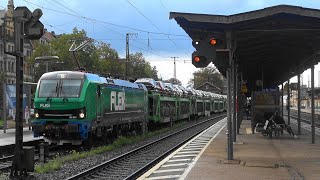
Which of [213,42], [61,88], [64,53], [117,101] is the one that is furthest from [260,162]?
[64,53]

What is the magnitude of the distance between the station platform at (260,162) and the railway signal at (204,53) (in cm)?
276

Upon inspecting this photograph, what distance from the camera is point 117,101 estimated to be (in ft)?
74.3

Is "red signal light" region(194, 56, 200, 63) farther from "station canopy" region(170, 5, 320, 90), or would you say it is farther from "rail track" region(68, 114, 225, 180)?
"rail track" region(68, 114, 225, 180)

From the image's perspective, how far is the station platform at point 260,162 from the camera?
11556 mm

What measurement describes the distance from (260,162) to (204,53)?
3.48 metres

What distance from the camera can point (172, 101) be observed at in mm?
39562

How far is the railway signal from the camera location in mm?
13328

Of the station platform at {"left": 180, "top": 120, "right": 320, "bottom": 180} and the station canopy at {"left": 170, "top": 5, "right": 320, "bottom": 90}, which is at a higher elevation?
the station canopy at {"left": 170, "top": 5, "right": 320, "bottom": 90}

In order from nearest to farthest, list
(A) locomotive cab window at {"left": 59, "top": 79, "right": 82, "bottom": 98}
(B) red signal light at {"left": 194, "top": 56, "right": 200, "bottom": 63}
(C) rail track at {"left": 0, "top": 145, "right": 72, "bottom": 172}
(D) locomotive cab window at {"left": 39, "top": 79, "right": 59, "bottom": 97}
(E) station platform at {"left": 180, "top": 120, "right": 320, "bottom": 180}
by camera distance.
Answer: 1. (E) station platform at {"left": 180, "top": 120, "right": 320, "bottom": 180}
2. (B) red signal light at {"left": 194, "top": 56, "right": 200, "bottom": 63}
3. (C) rail track at {"left": 0, "top": 145, "right": 72, "bottom": 172}
4. (A) locomotive cab window at {"left": 59, "top": 79, "right": 82, "bottom": 98}
5. (D) locomotive cab window at {"left": 39, "top": 79, "right": 59, "bottom": 97}

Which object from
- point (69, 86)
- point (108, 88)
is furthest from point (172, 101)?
point (69, 86)

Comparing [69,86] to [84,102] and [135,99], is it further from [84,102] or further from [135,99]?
[135,99]

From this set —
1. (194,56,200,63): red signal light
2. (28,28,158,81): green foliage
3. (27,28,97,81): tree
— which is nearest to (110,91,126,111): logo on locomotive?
(194,56,200,63): red signal light

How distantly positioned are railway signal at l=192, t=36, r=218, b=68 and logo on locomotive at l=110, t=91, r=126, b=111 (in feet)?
27.8

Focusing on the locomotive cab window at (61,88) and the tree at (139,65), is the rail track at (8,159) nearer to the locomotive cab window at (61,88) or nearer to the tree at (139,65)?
the locomotive cab window at (61,88)
